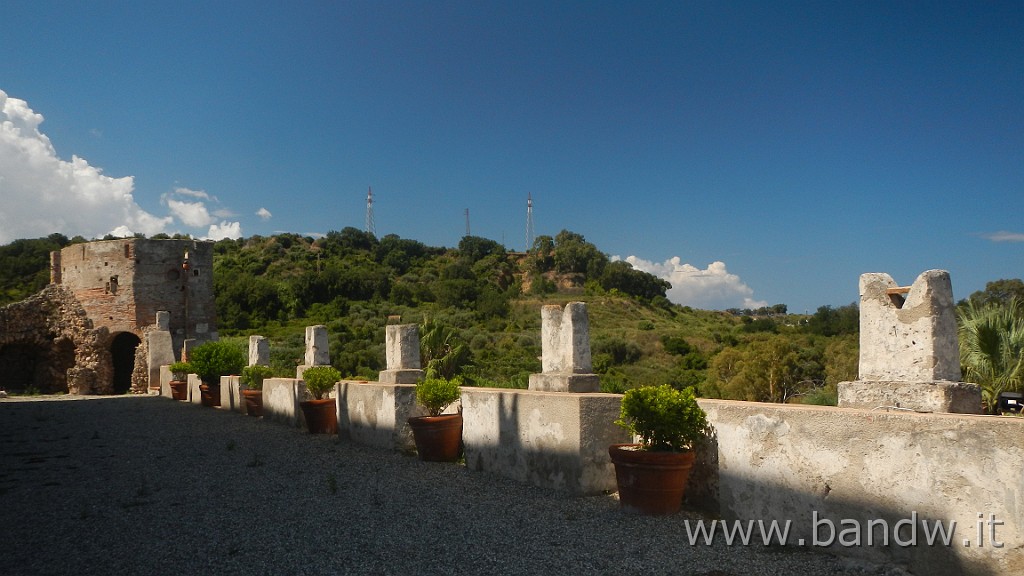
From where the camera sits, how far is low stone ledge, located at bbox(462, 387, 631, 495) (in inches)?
216

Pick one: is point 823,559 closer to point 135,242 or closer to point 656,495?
point 656,495

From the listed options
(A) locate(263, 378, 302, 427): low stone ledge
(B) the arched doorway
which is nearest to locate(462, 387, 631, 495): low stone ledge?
(A) locate(263, 378, 302, 427): low stone ledge

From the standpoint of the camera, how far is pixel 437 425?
7332 millimetres

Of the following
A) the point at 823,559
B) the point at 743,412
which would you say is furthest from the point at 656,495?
the point at 823,559

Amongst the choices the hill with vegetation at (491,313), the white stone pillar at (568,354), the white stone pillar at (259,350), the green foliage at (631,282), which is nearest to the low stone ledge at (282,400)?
the hill with vegetation at (491,313)

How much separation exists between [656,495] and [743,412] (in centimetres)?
87

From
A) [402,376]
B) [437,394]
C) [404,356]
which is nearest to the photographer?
[437,394]

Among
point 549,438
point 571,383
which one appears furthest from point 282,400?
point 571,383

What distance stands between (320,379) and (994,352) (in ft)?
28.4

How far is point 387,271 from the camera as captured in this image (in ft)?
178

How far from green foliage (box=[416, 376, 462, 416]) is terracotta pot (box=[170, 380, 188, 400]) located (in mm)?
13813

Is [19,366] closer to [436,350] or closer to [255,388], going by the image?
[436,350]

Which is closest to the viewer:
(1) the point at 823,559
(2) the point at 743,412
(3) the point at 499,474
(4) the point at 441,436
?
(1) the point at 823,559

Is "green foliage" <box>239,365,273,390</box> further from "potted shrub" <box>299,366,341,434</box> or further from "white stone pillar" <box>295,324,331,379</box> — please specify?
"potted shrub" <box>299,366,341,434</box>
